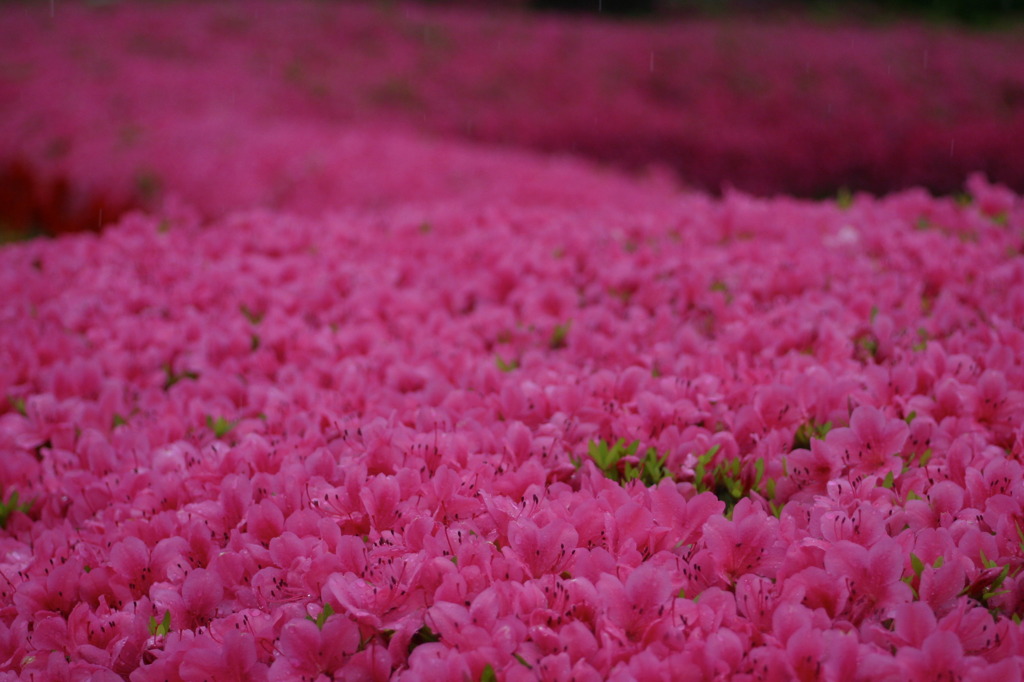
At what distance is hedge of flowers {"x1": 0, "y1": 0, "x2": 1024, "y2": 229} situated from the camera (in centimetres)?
1058

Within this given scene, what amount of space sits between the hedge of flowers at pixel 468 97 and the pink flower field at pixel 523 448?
4.26 m

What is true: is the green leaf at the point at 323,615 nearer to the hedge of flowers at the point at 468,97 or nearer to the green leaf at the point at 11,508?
the green leaf at the point at 11,508

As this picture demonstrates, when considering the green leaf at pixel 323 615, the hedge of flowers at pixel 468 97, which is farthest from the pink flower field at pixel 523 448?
the hedge of flowers at pixel 468 97

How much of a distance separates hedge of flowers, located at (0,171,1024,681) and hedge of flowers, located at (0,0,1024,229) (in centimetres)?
460

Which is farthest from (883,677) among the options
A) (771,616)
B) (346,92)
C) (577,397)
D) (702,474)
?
(346,92)

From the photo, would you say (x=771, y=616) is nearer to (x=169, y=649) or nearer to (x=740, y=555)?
(x=740, y=555)

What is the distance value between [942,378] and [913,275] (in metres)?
1.46

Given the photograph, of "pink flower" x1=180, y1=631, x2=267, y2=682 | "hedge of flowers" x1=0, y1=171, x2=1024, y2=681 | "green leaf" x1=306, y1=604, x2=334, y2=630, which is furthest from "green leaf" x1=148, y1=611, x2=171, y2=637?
"green leaf" x1=306, y1=604, x2=334, y2=630

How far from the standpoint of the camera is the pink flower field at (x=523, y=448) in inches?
68.6

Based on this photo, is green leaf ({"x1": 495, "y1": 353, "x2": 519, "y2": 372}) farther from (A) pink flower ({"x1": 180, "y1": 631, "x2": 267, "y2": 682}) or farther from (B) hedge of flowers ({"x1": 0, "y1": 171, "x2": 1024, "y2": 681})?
(A) pink flower ({"x1": 180, "y1": 631, "x2": 267, "y2": 682})

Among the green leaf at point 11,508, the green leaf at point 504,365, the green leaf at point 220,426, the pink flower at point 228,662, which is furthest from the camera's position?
the green leaf at point 504,365

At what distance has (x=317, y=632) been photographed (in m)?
1.72

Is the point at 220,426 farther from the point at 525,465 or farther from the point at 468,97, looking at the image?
the point at 468,97

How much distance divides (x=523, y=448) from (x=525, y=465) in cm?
23
